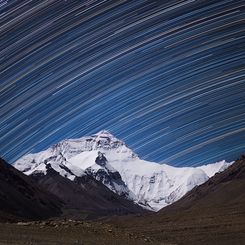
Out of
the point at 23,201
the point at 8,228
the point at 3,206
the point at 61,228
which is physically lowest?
the point at 23,201

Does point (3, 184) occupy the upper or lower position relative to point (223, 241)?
lower

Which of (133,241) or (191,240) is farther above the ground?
(133,241)

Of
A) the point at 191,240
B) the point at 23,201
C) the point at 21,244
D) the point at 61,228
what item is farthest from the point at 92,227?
the point at 23,201

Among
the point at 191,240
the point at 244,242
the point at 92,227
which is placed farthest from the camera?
the point at 191,240

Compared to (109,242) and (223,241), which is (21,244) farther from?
(223,241)

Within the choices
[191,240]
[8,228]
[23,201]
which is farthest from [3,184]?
[8,228]

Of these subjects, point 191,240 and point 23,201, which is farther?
point 23,201

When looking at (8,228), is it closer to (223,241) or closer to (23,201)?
(223,241)

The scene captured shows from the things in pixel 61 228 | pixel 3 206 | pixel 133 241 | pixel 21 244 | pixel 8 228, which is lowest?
pixel 3 206

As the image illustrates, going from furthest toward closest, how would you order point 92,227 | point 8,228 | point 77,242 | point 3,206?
point 3,206, point 92,227, point 8,228, point 77,242
